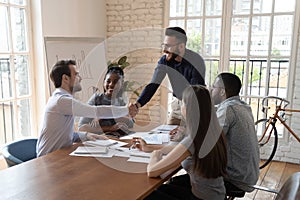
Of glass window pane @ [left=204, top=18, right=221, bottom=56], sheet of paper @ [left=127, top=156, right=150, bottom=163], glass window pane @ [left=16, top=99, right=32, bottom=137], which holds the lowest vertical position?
glass window pane @ [left=16, top=99, right=32, bottom=137]

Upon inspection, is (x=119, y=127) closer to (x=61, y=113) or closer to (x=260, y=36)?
(x=61, y=113)

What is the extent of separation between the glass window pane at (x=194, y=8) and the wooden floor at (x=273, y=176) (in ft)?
6.88

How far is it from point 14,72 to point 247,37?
2.76 meters

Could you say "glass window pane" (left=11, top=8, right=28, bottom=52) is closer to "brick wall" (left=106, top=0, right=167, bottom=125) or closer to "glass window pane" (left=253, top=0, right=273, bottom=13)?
"brick wall" (left=106, top=0, right=167, bottom=125)

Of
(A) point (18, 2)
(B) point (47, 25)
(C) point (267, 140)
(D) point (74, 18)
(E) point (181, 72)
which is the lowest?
(C) point (267, 140)

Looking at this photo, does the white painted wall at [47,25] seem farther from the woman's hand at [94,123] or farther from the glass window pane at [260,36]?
the glass window pane at [260,36]

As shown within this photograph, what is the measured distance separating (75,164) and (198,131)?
2.38ft

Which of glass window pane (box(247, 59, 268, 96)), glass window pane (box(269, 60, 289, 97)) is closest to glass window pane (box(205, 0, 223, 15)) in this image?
glass window pane (box(247, 59, 268, 96))

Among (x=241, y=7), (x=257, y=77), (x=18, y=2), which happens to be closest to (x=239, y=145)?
(x=257, y=77)

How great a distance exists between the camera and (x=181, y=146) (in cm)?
148

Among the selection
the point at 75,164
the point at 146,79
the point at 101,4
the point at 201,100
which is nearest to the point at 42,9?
the point at 101,4

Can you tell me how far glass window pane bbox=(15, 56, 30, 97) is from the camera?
3232 mm

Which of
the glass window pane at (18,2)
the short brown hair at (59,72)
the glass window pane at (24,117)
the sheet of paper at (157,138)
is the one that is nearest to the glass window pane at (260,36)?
the sheet of paper at (157,138)

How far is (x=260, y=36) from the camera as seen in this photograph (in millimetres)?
3594
